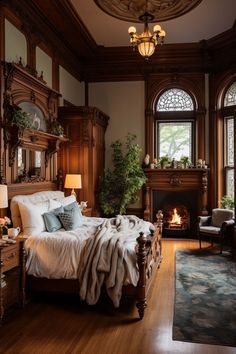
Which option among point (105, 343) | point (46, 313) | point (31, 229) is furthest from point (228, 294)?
point (31, 229)

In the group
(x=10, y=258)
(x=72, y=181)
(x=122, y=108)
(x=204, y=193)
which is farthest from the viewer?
(x=122, y=108)

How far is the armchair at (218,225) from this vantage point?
6426mm

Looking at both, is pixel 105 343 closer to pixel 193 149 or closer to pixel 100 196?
pixel 100 196

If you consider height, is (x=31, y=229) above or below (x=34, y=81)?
below

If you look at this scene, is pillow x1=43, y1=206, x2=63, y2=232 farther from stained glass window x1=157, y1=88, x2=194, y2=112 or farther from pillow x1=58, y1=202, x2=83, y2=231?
stained glass window x1=157, y1=88, x2=194, y2=112

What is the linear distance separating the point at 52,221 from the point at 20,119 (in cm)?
148

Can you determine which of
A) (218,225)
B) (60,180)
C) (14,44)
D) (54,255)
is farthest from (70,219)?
(218,225)

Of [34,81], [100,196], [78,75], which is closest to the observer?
[34,81]

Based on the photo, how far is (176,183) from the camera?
25.8 ft

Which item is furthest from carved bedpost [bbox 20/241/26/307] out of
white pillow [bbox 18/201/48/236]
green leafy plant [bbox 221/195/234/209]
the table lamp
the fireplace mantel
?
green leafy plant [bbox 221/195/234/209]

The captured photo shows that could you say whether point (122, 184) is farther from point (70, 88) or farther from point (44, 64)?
point (44, 64)

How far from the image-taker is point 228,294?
13.9 feet

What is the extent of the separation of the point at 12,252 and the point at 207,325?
7.07ft

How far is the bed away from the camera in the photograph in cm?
362
